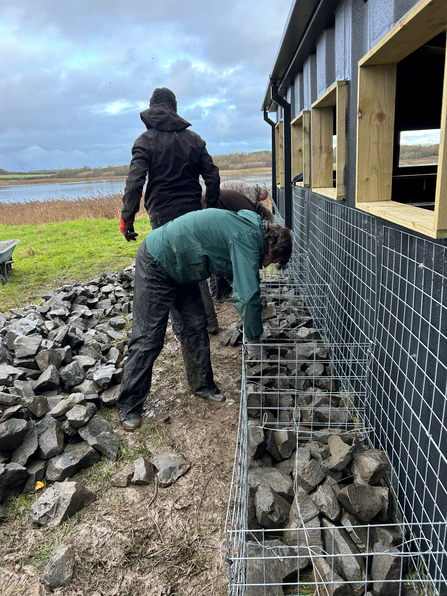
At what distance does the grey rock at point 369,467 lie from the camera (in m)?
2.40

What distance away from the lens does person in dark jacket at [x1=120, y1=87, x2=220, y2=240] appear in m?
4.38

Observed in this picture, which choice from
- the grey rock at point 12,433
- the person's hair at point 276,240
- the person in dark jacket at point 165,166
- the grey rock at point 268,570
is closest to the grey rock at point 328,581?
the grey rock at point 268,570

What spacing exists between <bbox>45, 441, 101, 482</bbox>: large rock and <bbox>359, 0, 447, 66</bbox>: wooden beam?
3.16 meters

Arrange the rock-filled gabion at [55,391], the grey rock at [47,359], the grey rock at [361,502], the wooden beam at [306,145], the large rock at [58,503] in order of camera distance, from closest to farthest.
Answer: the grey rock at [361,502] < the large rock at [58,503] < the rock-filled gabion at [55,391] < the grey rock at [47,359] < the wooden beam at [306,145]

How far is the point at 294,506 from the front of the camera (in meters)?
2.35

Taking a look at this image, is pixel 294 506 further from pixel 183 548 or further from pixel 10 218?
pixel 10 218

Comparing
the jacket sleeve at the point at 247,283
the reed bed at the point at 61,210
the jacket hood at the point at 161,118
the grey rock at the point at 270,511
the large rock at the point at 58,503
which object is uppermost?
the jacket hood at the point at 161,118

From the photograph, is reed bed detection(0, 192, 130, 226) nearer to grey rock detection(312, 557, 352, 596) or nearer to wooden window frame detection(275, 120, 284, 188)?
wooden window frame detection(275, 120, 284, 188)

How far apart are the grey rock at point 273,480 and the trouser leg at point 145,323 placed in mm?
1291

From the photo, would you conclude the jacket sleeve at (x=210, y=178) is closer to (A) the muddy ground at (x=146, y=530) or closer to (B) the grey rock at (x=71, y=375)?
(B) the grey rock at (x=71, y=375)

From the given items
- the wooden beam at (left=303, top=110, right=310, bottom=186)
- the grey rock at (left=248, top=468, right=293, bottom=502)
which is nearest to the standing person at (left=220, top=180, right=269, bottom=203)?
the wooden beam at (left=303, top=110, right=310, bottom=186)

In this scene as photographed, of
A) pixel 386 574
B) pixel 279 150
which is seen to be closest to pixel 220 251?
pixel 386 574

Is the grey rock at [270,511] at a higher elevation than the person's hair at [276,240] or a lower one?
lower

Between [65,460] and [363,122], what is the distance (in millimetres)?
3048
